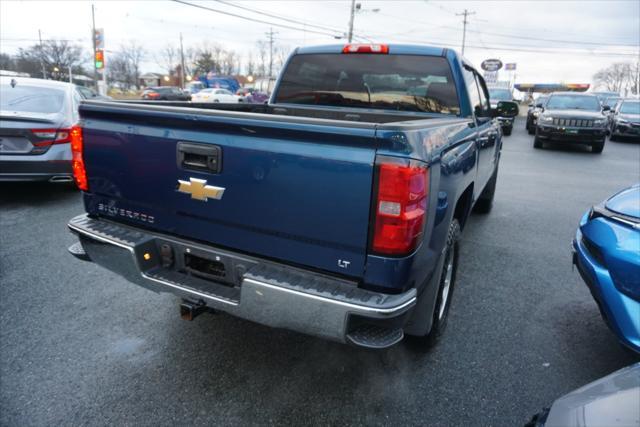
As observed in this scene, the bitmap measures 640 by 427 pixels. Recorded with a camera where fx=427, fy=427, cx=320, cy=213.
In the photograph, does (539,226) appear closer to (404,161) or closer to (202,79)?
(404,161)

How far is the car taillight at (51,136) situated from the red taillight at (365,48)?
4.00m

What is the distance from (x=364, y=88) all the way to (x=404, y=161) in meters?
2.29

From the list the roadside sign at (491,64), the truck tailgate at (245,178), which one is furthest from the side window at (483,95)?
the roadside sign at (491,64)

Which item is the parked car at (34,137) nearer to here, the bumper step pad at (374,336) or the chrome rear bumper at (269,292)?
the chrome rear bumper at (269,292)

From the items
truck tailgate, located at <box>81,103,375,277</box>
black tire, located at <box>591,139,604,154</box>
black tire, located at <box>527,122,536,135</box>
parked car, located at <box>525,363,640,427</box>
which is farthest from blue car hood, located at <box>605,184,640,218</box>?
black tire, located at <box>527,122,536,135</box>

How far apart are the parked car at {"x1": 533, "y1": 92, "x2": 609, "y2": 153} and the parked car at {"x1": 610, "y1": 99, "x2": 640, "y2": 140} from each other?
3543 mm

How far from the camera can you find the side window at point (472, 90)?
146 inches

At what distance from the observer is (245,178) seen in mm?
2049

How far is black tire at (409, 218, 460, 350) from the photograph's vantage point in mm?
2642

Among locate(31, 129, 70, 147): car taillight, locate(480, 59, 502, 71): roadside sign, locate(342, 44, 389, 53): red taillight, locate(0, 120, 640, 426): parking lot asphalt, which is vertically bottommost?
locate(0, 120, 640, 426): parking lot asphalt

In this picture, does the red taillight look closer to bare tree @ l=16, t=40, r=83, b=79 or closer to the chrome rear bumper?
the chrome rear bumper

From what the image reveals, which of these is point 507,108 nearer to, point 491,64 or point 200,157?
point 200,157

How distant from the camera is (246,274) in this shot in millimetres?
2064

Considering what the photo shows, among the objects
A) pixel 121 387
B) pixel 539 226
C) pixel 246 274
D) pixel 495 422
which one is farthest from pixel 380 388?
pixel 539 226
